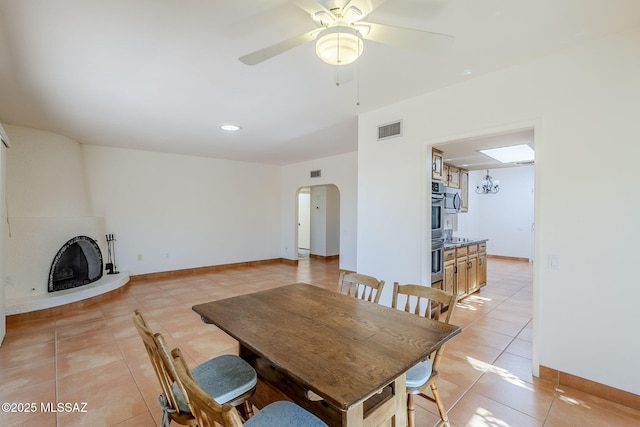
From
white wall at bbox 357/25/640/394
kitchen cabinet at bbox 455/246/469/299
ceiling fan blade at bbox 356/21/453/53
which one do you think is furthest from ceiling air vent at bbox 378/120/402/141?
kitchen cabinet at bbox 455/246/469/299

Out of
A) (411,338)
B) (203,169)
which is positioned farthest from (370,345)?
(203,169)

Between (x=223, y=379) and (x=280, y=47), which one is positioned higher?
(x=280, y=47)

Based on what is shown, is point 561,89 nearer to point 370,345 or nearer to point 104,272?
point 370,345

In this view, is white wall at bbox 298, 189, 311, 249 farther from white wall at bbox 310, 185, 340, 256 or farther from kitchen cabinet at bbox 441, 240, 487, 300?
kitchen cabinet at bbox 441, 240, 487, 300

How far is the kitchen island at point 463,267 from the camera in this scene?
3.94 metres

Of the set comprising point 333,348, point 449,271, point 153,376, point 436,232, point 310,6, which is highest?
point 310,6

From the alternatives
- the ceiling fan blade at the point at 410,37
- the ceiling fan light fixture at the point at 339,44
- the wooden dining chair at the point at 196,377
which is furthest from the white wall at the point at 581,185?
the wooden dining chair at the point at 196,377

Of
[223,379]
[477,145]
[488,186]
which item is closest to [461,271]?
[477,145]

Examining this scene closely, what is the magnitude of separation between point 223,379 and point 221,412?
0.82 metres

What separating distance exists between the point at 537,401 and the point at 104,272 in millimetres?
6253

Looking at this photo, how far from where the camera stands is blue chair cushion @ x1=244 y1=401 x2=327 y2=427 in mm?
1224

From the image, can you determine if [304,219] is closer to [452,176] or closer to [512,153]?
[452,176]

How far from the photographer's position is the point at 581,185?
6.98ft

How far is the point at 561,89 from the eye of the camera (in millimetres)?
2197
